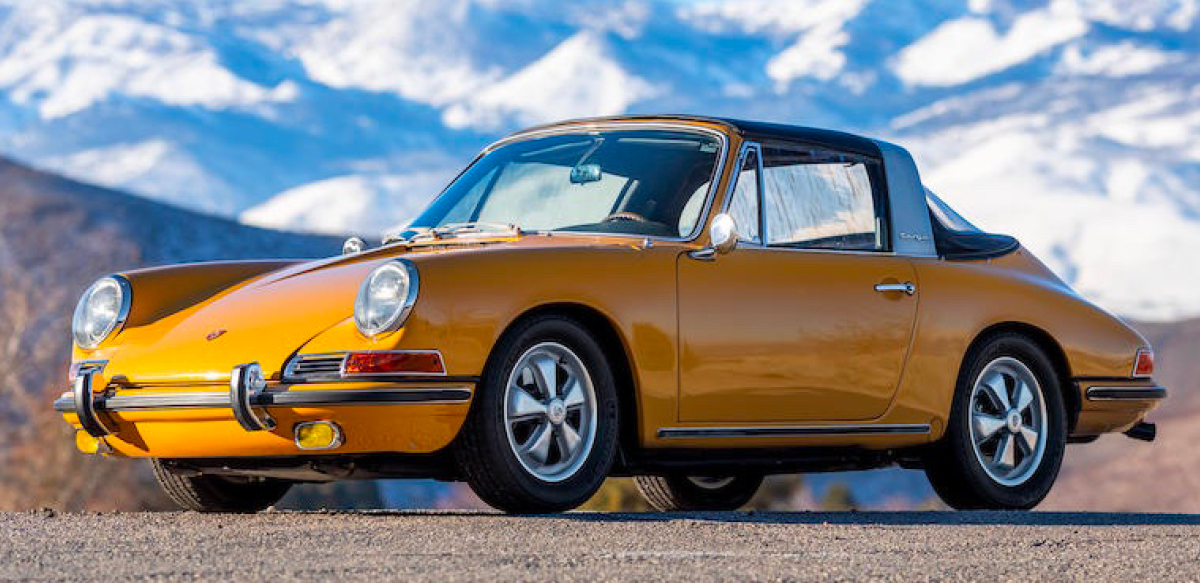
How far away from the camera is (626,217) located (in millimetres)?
7391

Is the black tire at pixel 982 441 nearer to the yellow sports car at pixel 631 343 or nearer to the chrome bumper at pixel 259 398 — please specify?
the yellow sports car at pixel 631 343

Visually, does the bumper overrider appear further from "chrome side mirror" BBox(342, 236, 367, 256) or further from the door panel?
"chrome side mirror" BBox(342, 236, 367, 256)

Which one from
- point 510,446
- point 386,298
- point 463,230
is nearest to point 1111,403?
point 463,230

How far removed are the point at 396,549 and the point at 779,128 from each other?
10.6 feet

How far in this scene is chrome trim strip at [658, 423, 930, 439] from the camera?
22.9ft

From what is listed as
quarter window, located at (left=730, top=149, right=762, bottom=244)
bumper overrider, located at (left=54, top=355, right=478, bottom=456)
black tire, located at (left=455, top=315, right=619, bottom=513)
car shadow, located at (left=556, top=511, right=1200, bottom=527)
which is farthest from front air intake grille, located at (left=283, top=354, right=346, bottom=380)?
quarter window, located at (left=730, top=149, right=762, bottom=244)

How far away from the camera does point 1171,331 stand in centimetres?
15400

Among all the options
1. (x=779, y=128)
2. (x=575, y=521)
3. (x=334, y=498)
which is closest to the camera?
(x=575, y=521)

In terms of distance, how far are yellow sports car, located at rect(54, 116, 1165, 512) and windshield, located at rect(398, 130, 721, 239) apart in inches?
0.5

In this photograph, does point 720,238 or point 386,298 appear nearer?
point 386,298

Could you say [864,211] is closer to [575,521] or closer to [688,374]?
[688,374]

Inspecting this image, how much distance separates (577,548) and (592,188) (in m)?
2.44

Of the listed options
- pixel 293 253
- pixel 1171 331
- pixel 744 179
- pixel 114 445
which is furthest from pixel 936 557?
pixel 1171 331

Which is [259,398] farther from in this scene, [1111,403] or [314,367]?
[1111,403]
